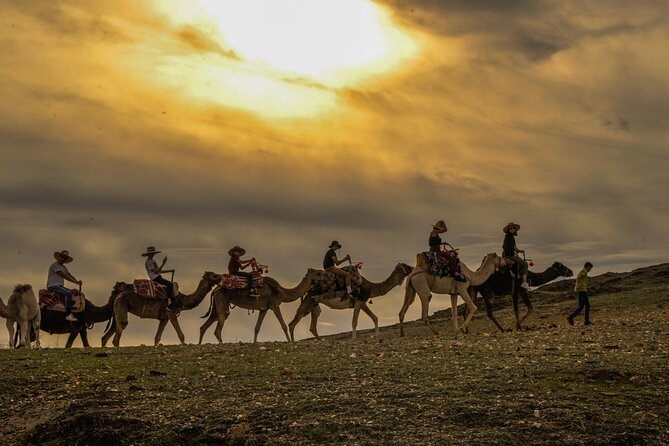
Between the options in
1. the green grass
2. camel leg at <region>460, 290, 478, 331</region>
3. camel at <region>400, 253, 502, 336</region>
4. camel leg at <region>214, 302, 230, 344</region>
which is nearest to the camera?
the green grass

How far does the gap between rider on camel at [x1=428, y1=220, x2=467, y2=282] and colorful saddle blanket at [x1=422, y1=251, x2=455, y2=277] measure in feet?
0.28

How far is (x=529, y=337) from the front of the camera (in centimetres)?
2644

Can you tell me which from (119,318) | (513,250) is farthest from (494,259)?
(119,318)

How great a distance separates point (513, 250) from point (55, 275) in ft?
48.2

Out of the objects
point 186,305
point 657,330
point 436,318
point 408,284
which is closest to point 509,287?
point 408,284

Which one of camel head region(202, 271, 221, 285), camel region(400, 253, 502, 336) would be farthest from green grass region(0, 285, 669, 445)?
camel head region(202, 271, 221, 285)

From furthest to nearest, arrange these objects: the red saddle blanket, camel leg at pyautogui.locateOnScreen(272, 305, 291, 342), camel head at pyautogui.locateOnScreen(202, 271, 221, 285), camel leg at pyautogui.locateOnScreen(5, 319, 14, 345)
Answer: camel head at pyautogui.locateOnScreen(202, 271, 221, 285) → camel leg at pyautogui.locateOnScreen(272, 305, 291, 342) → the red saddle blanket → camel leg at pyautogui.locateOnScreen(5, 319, 14, 345)

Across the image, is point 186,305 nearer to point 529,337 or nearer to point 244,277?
point 244,277

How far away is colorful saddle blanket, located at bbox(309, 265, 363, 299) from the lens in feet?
103

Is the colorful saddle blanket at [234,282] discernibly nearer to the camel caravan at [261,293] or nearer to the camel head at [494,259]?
the camel caravan at [261,293]

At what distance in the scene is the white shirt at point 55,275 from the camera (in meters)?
29.9

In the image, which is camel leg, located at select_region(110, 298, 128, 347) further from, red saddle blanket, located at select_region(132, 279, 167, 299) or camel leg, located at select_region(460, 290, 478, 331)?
camel leg, located at select_region(460, 290, 478, 331)

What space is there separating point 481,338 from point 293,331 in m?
9.18

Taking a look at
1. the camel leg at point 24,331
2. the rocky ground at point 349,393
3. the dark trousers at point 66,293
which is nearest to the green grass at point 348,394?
the rocky ground at point 349,393
